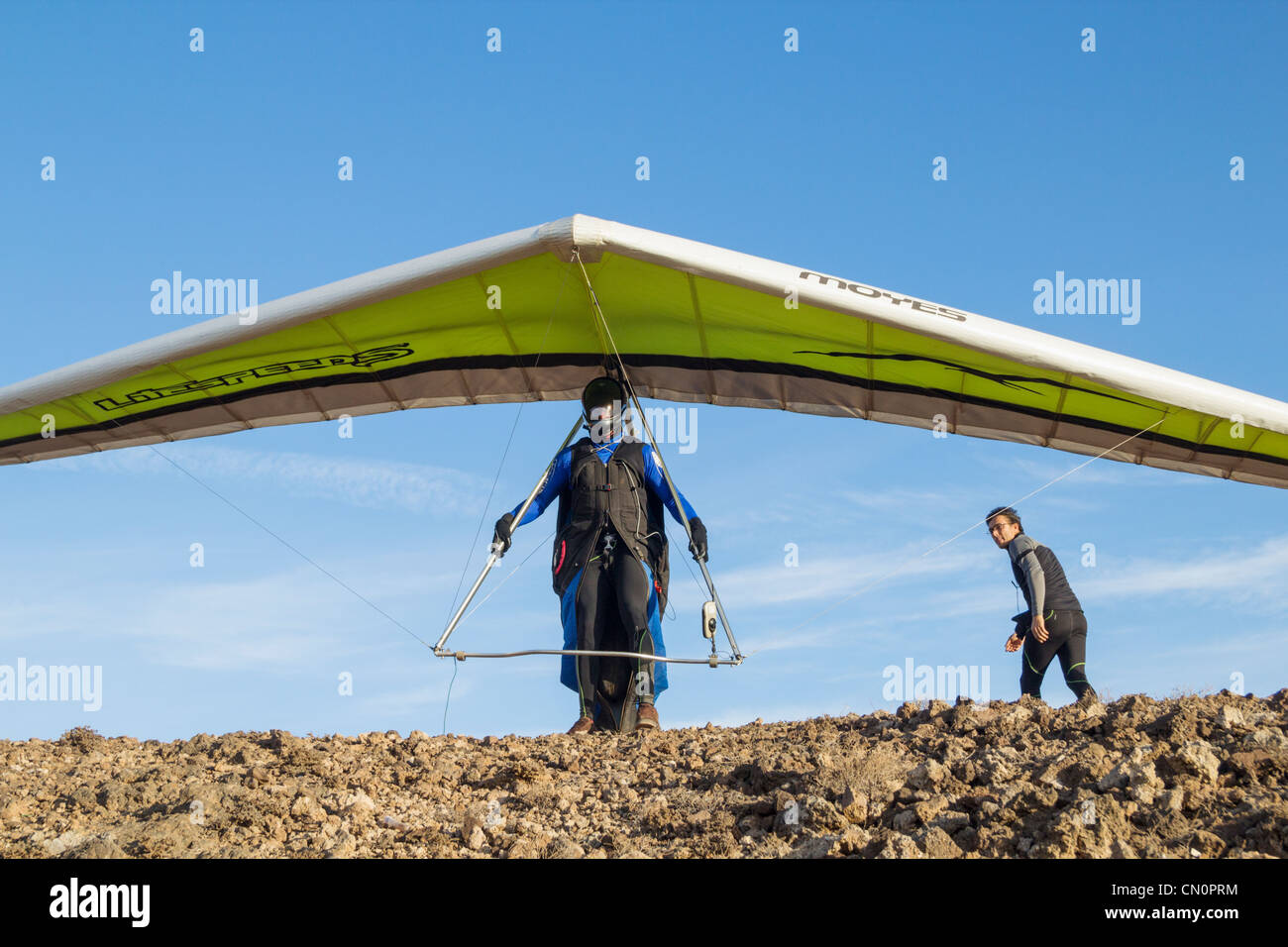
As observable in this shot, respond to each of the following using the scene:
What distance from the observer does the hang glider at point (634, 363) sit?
6.11 metres

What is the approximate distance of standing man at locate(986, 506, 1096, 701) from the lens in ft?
24.0

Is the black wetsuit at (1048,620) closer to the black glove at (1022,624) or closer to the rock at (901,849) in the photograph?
the black glove at (1022,624)

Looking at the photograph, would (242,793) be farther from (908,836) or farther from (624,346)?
(624,346)

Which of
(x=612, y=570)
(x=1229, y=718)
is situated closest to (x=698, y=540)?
(x=612, y=570)

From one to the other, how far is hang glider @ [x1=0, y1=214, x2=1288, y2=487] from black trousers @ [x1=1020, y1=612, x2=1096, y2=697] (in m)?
1.25

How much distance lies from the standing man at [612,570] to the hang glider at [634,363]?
1.01m

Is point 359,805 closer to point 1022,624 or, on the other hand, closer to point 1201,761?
point 1201,761

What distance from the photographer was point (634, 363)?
8188 millimetres

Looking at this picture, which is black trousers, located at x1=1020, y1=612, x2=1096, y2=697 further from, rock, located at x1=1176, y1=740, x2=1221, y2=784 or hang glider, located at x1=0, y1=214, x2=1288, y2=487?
rock, located at x1=1176, y1=740, x2=1221, y2=784

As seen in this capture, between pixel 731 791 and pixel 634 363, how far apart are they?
13.6 feet

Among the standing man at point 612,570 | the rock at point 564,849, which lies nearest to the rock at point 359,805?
the rock at point 564,849
